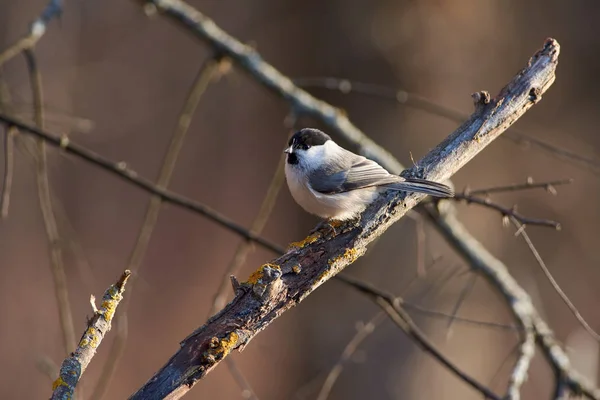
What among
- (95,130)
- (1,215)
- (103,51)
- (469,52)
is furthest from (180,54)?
(1,215)

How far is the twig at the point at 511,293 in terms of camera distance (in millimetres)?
2818

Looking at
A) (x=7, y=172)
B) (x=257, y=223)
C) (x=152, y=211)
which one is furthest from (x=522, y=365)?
(x=7, y=172)

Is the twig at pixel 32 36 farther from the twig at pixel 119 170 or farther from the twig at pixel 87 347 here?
the twig at pixel 87 347

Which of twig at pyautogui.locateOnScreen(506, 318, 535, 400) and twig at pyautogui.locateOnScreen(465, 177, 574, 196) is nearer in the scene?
twig at pyautogui.locateOnScreen(465, 177, 574, 196)

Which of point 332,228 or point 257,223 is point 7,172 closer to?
point 257,223

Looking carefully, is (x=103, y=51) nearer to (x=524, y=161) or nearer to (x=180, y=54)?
(x=180, y=54)

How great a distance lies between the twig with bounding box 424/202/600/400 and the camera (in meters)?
2.82

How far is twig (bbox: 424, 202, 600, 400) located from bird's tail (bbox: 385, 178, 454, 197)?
0.39 meters

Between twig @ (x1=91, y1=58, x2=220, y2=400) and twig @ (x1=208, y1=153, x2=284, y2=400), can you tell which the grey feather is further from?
twig @ (x1=91, y1=58, x2=220, y2=400)

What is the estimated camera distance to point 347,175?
106 inches

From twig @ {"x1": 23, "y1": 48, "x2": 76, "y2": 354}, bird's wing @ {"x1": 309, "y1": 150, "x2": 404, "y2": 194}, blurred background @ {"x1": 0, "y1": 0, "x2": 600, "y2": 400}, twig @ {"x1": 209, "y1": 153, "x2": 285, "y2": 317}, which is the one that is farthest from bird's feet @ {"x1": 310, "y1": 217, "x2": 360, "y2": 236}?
blurred background @ {"x1": 0, "y1": 0, "x2": 600, "y2": 400}

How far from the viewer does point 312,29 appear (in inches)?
266

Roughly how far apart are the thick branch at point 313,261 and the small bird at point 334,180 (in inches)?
2.7

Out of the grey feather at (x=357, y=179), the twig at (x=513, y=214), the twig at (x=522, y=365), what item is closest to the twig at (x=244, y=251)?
the grey feather at (x=357, y=179)
